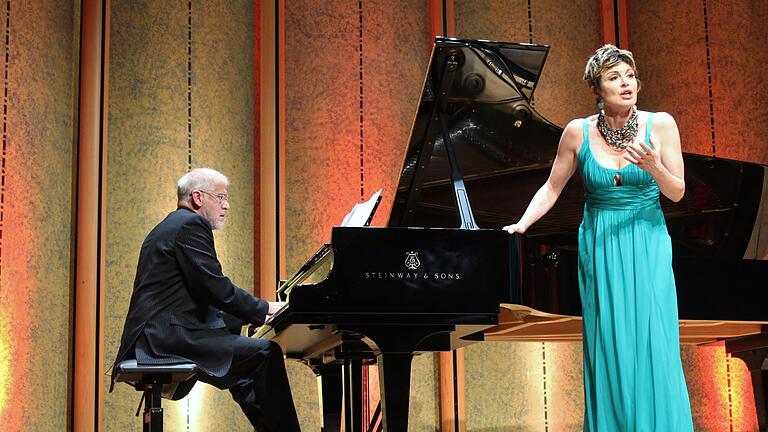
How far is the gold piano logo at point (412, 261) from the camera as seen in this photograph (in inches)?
119

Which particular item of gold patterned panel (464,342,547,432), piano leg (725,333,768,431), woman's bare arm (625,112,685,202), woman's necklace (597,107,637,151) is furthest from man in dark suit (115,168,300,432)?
gold patterned panel (464,342,547,432)

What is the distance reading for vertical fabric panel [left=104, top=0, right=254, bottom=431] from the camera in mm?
5340

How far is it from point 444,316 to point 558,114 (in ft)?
11.5

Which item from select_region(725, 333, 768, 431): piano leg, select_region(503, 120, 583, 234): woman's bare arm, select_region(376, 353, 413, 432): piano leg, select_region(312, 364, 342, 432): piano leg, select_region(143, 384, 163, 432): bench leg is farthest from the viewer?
select_region(725, 333, 768, 431): piano leg

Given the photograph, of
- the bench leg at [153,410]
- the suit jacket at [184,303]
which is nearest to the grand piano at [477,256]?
the suit jacket at [184,303]

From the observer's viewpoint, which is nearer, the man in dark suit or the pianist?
the pianist

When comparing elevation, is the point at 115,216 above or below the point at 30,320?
above

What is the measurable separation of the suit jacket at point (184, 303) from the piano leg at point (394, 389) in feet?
2.14

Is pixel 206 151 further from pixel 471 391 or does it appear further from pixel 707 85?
pixel 707 85

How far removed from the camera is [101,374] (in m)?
5.12

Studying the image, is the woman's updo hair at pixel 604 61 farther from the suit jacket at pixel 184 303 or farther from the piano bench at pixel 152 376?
the piano bench at pixel 152 376

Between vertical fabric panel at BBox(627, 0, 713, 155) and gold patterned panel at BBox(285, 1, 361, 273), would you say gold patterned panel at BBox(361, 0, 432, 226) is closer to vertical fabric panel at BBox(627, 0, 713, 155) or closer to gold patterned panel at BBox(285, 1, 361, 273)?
gold patterned panel at BBox(285, 1, 361, 273)

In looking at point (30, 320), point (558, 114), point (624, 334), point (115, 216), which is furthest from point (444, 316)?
point (558, 114)

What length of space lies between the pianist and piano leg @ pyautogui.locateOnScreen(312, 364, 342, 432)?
1.48 m
